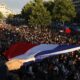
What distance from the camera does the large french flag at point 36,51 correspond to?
13.2 m

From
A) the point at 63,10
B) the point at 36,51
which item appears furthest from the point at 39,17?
the point at 36,51

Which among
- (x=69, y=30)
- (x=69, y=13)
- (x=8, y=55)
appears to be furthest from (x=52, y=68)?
(x=69, y=13)

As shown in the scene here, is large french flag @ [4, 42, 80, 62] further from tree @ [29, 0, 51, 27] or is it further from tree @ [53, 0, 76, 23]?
tree @ [29, 0, 51, 27]

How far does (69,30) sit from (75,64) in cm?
2264

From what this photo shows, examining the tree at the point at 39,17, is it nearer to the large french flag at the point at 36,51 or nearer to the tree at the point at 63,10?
the tree at the point at 63,10

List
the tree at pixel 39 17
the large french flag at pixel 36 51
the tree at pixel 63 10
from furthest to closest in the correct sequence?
the tree at pixel 39 17, the tree at pixel 63 10, the large french flag at pixel 36 51

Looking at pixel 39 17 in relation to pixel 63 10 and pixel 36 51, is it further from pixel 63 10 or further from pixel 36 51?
pixel 36 51

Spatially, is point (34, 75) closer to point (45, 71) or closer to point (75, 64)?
point (45, 71)

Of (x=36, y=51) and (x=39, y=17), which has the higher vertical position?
(x=36, y=51)

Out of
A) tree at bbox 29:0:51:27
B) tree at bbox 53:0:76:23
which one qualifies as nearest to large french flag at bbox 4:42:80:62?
tree at bbox 53:0:76:23

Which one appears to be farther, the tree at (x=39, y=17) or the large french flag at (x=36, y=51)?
the tree at (x=39, y=17)

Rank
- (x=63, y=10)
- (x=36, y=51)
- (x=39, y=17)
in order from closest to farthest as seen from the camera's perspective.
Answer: (x=36, y=51) → (x=63, y=10) → (x=39, y=17)

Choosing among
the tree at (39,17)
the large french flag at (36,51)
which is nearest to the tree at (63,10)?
the tree at (39,17)

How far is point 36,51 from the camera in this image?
13.5 m
